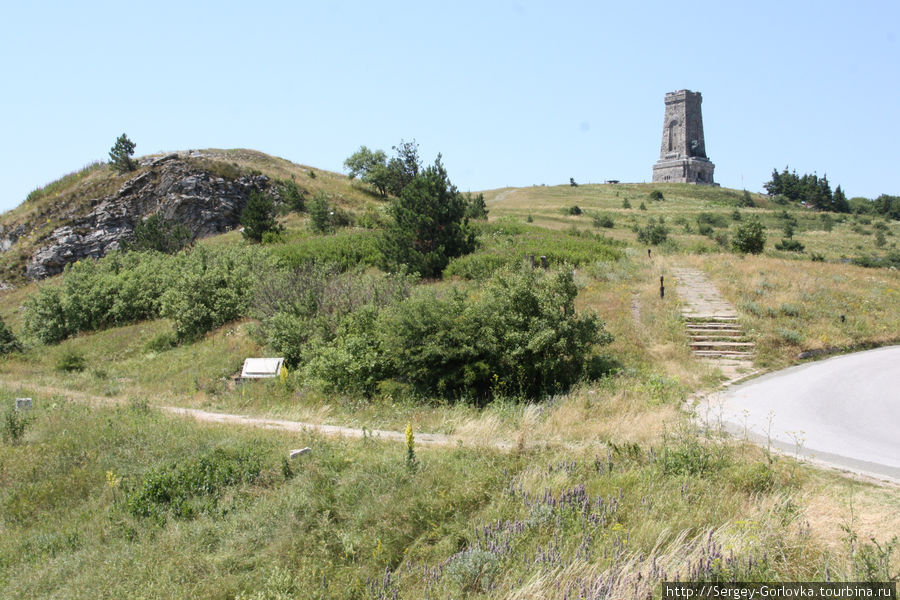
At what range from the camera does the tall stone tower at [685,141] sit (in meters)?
80.7

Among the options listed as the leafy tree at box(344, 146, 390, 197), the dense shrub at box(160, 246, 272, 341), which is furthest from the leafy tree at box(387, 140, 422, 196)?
the dense shrub at box(160, 246, 272, 341)

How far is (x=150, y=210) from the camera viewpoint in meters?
44.5

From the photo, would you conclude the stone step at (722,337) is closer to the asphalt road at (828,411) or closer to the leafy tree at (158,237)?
the asphalt road at (828,411)

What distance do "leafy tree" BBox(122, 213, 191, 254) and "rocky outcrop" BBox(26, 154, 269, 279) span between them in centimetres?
519

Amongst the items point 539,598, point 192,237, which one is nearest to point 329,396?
point 539,598

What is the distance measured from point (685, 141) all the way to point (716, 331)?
75.1m

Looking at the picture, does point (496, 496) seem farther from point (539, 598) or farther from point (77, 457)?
point (77, 457)

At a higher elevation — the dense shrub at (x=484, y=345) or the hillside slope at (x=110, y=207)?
the hillside slope at (x=110, y=207)

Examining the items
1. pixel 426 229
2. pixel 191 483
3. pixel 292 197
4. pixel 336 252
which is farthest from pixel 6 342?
pixel 292 197

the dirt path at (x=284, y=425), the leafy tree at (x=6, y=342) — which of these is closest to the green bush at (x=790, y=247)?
the dirt path at (x=284, y=425)

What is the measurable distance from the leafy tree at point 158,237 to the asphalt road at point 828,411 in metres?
34.8

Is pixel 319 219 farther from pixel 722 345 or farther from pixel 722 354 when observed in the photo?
pixel 722 354

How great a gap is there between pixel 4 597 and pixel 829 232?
59232 mm

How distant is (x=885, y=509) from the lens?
5711 mm
